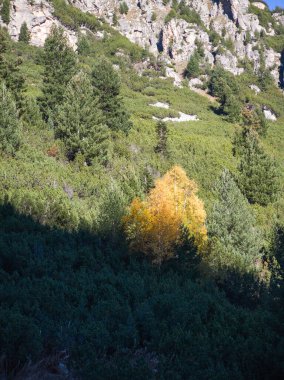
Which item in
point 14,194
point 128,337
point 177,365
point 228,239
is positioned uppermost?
point 177,365

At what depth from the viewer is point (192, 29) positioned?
9006 cm

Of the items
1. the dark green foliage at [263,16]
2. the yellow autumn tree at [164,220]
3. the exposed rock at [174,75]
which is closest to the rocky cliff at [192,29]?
the dark green foliage at [263,16]

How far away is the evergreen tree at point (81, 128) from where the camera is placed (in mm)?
24947

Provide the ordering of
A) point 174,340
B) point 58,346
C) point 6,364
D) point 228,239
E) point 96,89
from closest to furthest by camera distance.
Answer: point 6,364, point 58,346, point 174,340, point 228,239, point 96,89

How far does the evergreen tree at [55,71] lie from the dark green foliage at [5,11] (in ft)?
139

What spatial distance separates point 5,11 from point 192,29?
44132 millimetres

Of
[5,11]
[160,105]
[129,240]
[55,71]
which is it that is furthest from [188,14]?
[129,240]

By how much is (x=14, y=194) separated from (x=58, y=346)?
11693 millimetres

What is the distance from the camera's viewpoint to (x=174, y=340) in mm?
6152

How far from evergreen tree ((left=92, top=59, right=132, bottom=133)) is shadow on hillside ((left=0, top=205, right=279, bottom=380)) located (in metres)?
18.5

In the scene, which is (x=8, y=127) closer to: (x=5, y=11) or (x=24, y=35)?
(x=24, y=35)

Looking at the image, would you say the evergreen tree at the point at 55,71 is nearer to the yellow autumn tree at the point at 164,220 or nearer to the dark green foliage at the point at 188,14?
the yellow autumn tree at the point at 164,220

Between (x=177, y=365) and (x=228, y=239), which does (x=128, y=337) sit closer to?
(x=177, y=365)

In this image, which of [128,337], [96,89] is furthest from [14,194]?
[96,89]
